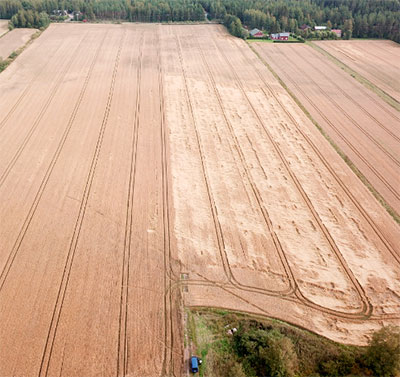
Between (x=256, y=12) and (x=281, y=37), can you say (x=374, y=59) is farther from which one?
(x=256, y=12)

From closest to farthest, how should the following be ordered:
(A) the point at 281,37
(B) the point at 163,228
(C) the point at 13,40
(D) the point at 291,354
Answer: (D) the point at 291,354 → (B) the point at 163,228 → (C) the point at 13,40 → (A) the point at 281,37

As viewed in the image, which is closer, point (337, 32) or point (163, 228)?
point (163, 228)

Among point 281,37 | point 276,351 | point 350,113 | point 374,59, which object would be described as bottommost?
point 276,351

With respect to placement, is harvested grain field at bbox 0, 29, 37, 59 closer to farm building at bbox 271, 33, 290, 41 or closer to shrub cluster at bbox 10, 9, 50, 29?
shrub cluster at bbox 10, 9, 50, 29

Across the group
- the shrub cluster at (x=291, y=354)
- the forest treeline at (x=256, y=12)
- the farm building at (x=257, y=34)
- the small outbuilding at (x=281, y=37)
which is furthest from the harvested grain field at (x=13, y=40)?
the shrub cluster at (x=291, y=354)

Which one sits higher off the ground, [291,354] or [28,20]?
[28,20]

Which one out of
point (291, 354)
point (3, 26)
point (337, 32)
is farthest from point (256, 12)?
point (291, 354)

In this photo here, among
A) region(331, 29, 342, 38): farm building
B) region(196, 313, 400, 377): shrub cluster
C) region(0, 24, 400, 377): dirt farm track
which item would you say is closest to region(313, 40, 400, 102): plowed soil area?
region(331, 29, 342, 38): farm building
